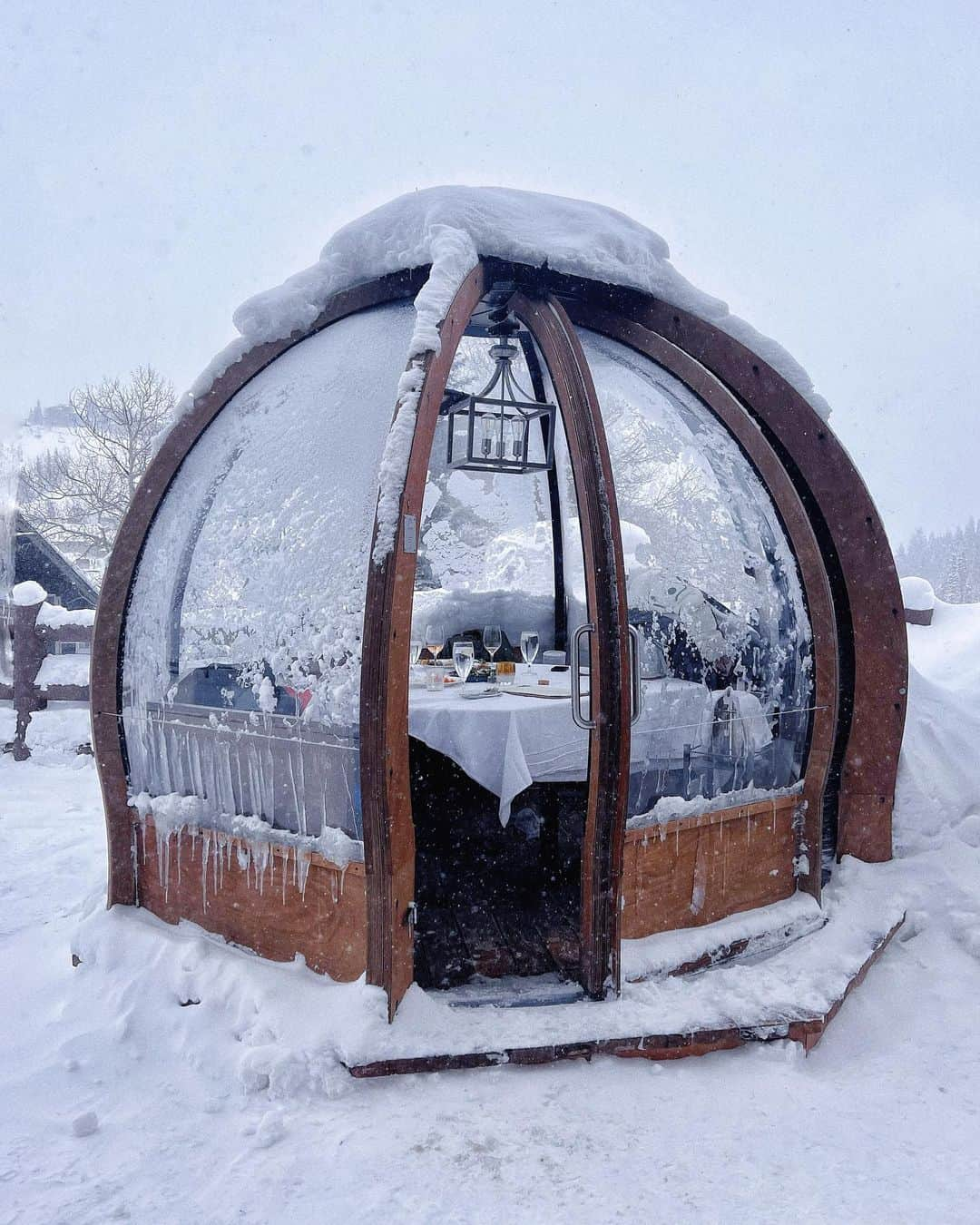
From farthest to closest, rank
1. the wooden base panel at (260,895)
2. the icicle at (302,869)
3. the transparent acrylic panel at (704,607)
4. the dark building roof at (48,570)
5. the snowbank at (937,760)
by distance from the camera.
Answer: the dark building roof at (48,570), the snowbank at (937,760), the transparent acrylic panel at (704,607), the icicle at (302,869), the wooden base panel at (260,895)

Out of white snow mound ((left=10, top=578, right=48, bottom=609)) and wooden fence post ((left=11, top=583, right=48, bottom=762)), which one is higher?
white snow mound ((left=10, top=578, right=48, bottom=609))

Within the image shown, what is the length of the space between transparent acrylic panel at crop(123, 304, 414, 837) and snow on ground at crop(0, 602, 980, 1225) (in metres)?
0.71

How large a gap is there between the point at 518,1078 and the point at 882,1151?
3.53 feet

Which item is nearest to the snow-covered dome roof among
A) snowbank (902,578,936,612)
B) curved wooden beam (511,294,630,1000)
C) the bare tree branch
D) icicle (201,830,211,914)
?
curved wooden beam (511,294,630,1000)

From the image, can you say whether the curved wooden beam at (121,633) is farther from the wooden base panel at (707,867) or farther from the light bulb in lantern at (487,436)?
the wooden base panel at (707,867)

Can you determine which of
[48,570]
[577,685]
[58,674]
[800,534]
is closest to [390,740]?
[577,685]

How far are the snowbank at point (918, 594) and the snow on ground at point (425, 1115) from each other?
5.09 meters

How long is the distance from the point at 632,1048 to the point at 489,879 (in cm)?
151

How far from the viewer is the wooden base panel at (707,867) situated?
3.13 metres

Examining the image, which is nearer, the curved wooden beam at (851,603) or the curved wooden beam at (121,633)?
the curved wooden beam at (121,633)

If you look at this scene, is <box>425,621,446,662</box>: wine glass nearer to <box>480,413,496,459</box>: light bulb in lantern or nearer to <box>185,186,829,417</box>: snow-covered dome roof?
<box>480,413,496,459</box>: light bulb in lantern

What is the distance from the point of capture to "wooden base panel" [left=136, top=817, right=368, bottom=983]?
112 inches

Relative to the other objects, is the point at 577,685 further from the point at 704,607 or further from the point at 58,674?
the point at 58,674

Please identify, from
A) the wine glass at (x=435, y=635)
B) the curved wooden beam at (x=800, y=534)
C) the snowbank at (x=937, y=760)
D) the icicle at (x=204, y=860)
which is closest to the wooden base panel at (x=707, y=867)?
the curved wooden beam at (x=800, y=534)
